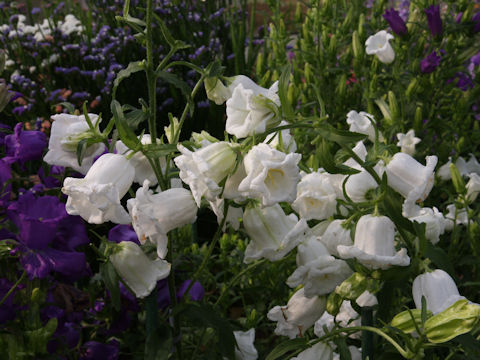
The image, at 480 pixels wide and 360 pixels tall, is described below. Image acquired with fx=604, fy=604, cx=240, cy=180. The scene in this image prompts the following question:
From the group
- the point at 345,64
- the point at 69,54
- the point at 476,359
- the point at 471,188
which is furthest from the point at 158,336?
the point at 69,54

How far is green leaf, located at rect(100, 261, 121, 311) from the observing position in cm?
106

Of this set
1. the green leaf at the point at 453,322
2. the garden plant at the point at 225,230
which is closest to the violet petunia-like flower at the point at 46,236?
the garden plant at the point at 225,230

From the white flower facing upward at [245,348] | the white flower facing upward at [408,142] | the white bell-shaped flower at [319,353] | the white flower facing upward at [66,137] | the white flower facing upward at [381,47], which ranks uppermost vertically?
the white flower facing upward at [66,137]

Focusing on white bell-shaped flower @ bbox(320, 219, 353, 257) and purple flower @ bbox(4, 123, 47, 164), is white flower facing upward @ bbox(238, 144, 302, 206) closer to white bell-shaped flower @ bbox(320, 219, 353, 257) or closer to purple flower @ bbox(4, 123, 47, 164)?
white bell-shaped flower @ bbox(320, 219, 353, 257)

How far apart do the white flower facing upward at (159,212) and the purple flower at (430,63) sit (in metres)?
1.49

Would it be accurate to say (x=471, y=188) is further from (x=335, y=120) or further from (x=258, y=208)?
(x=258, y=208)

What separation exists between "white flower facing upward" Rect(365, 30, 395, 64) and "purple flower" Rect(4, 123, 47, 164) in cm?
125

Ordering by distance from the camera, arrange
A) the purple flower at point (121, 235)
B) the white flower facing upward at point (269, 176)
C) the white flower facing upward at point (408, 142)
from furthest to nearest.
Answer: the white flower facing upward at point (408, 142) < the purple flower at point (121, 235) < the white flower facing upward at point (269, 176)

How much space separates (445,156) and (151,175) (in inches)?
57.2

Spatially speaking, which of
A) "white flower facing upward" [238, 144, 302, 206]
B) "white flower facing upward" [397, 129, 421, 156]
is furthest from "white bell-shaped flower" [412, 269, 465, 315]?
"white flower facing upward" [397, 129, 421, 156]

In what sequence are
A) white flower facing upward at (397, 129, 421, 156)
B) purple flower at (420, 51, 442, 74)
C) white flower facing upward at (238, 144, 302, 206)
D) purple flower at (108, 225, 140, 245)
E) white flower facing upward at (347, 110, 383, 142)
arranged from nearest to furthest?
white flower facing upward at (238, 144, 302, 206)
purple flower at (108, 225, 140, 245)
white flower facing upward at (347, 110, 383, 142)
white flower facing upward at (397, 129, 421, 156)
purple flower at (420, 51, 442, 74)

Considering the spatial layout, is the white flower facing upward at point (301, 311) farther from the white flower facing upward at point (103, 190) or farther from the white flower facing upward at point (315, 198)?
the white flower facing upward at point (103, 190)

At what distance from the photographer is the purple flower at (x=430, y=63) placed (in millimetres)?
2182

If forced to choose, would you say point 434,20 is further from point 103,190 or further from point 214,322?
point 103,190
